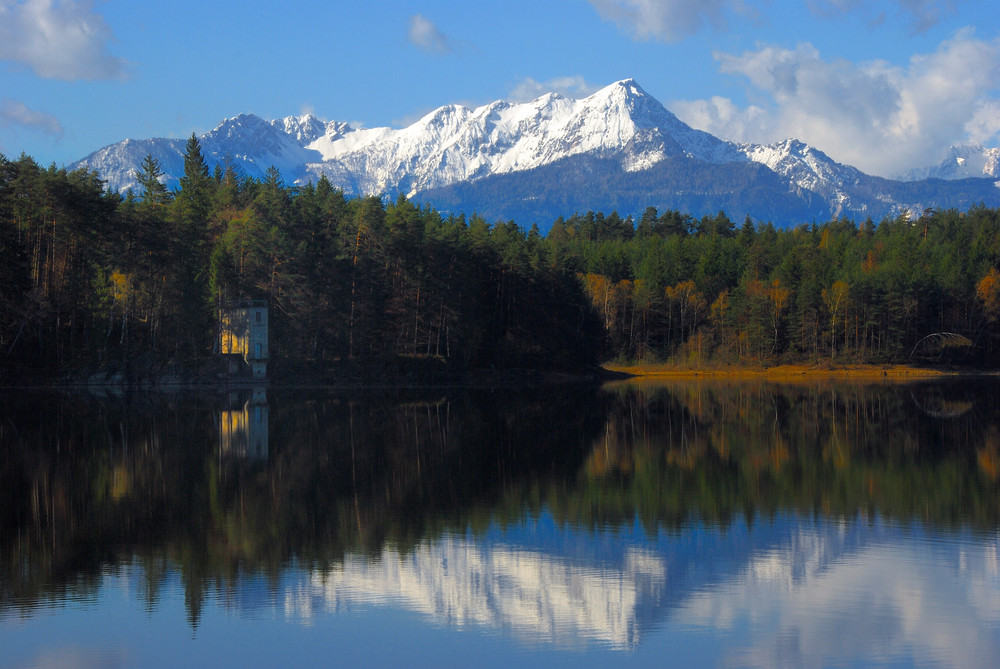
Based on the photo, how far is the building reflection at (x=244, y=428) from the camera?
113 feet

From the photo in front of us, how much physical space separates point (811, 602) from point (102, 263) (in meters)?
73.0

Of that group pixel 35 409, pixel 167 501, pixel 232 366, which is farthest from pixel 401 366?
pixel 167 501

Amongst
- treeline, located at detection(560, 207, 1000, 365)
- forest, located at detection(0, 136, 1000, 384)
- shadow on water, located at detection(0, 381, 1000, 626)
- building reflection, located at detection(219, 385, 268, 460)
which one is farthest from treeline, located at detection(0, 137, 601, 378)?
treeline, located at detection(560, 207, 1000, 365)

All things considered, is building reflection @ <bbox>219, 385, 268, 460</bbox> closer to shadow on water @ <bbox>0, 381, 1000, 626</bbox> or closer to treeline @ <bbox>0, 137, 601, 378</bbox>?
shadow on water @ <bbox>0, 381, 1000, 626</bbox>

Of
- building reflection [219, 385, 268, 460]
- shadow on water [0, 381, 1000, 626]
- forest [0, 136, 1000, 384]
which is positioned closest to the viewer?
shadow on water [0, 381, 1000, 626]

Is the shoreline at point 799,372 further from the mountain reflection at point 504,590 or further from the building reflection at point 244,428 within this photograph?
the mountain reflection at point 504,590

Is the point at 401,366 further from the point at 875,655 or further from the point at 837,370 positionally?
the point at 875,655

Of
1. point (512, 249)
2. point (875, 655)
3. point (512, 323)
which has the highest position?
point (512, 249)

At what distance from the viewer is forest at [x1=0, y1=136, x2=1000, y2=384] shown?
249 ft

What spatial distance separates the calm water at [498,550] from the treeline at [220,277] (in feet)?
128

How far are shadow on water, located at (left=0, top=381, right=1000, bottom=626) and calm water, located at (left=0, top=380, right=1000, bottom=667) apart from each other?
0.40ft

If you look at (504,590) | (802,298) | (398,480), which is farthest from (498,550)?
(802,298)

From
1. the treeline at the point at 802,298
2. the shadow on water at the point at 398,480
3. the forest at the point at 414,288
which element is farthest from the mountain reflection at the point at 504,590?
the treeline at the point at 802,298

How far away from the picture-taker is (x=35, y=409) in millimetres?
53062
